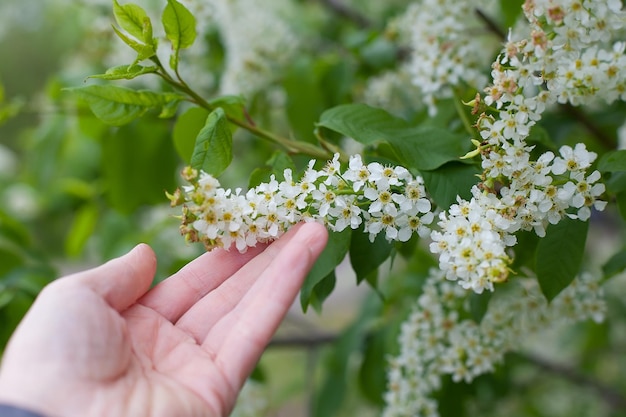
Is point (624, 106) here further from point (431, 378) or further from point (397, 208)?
point (397, 208)

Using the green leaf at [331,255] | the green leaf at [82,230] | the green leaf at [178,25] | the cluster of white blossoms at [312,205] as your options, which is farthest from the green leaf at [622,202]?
the green leaf at [82,230]

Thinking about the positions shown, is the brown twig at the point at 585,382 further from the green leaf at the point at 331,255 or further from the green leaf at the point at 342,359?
the green leaf at the point at 331,255

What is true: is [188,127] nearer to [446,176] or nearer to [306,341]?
[446,176]

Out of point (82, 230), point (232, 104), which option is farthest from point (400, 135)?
point (82, 230)

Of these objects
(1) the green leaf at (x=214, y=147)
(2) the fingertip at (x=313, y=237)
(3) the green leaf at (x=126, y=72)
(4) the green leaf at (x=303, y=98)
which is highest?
(4) the green leaf at (x=303, y=98)

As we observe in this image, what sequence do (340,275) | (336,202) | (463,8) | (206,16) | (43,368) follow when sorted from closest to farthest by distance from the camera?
(43,368) → (336,202) → (463,8) → (206,16) → (340,275)

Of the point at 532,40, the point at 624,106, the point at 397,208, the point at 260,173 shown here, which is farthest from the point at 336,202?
the point at 624,106
